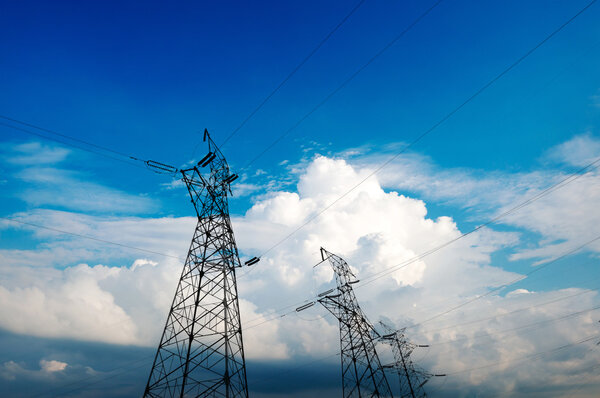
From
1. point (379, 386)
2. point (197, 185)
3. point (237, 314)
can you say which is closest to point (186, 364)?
point (237, 314)

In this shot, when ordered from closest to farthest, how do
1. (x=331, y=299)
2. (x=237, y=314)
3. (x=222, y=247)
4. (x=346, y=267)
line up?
(x=237, y=314), (x=222, y=247), (x=331, y=299), (x=346, y=267)

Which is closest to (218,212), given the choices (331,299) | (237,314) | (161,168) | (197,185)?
(197,185)

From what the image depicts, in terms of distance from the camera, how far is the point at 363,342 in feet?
112

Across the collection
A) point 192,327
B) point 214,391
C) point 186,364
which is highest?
point 192,327

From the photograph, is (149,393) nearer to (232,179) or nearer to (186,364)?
(186,364)

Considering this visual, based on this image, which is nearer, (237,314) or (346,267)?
(237,314)

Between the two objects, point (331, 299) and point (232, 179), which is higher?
point (232, 179)

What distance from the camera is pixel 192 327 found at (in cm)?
2095

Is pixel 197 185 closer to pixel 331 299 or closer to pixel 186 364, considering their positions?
pixel 186 364

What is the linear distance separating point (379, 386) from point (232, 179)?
2512cm

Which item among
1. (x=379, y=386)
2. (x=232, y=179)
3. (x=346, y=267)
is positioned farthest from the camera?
(x=346, y=267)

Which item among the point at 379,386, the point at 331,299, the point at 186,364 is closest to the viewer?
the point at 186,364

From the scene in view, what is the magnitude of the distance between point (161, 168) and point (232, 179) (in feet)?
18.6

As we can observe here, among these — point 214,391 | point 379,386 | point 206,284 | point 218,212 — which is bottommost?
point 379,386
